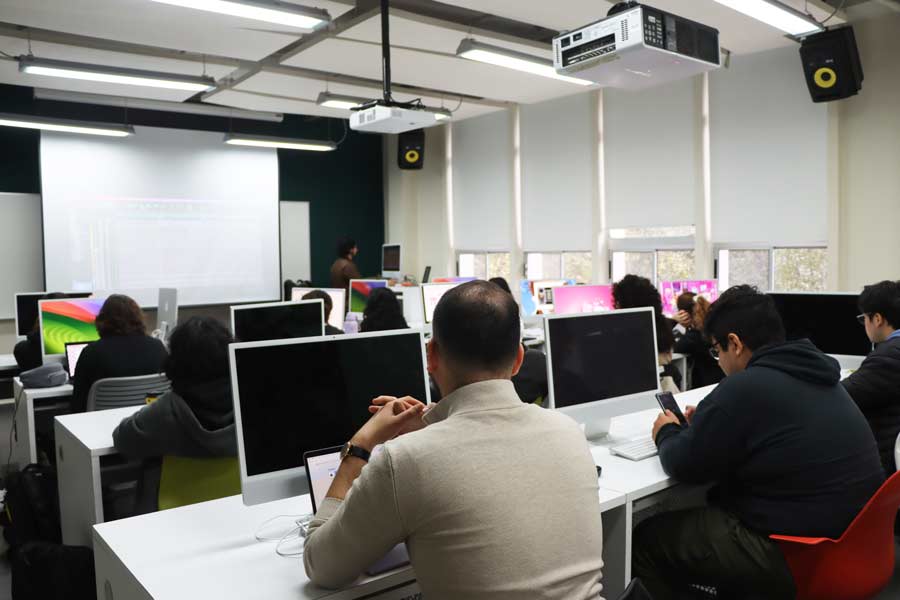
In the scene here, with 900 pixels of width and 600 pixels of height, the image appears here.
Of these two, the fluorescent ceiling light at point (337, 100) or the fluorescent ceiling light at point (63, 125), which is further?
the fluorescent ceiling light at point (337, 100)

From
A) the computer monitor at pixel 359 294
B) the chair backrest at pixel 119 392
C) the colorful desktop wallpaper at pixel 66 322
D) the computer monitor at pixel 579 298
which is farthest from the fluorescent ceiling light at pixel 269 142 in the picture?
the chair backrest at pixel 119 392

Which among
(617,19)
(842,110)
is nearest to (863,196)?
(842,110)

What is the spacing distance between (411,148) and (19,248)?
4.67 meters

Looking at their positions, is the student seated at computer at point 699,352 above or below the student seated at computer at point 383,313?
below

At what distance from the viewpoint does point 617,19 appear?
9.44ft

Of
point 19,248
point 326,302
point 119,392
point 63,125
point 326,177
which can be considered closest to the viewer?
point 119,392

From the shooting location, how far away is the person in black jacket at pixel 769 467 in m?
1.84

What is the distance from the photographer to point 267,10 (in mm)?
4254

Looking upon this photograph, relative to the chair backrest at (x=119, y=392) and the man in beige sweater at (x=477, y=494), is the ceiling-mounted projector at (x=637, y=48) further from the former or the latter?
the chair backrest at (x=119, y=392)

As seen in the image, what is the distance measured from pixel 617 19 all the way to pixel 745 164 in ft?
13.7

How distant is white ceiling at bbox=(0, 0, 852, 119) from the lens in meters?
4.82

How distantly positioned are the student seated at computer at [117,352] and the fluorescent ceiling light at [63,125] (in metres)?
4.31

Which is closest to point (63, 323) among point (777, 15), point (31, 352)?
point (31, 352)

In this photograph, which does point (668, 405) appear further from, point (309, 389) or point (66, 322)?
point (66, 322)
